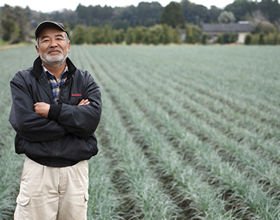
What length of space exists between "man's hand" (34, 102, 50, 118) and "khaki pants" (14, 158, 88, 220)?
31 centimetres

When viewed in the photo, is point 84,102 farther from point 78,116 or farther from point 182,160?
point 182,160

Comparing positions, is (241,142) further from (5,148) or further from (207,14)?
(207,14)

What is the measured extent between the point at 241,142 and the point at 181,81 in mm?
7629

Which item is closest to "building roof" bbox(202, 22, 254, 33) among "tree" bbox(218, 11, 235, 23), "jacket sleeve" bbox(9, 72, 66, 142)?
"tree" bbox(218, 11, 235, 23)

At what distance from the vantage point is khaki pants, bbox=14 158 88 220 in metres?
2.18

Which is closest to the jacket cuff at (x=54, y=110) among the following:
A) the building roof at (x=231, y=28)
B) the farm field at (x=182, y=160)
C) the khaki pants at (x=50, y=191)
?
the khaki pants at (x=50, y=191)

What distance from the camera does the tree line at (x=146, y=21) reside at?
53656mm

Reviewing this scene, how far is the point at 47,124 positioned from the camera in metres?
Result: 2.16

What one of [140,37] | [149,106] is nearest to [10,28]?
[140,37]

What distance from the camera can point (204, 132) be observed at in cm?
657

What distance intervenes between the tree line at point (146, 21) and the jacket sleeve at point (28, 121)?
163ft

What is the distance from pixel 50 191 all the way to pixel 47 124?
16.7 inches

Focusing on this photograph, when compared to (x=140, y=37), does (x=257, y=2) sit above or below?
above

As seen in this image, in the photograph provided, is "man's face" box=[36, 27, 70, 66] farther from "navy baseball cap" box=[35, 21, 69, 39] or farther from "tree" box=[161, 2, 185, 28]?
"tree" box=[161, 2, 185, 28]
